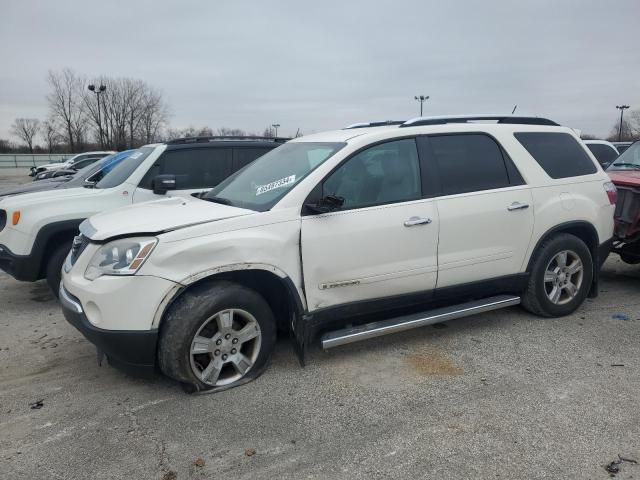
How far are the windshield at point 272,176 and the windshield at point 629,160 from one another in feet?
15.5

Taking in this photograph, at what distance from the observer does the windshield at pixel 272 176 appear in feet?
12.8

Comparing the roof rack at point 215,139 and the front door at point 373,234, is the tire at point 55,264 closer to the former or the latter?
the roof rack at point 215,139

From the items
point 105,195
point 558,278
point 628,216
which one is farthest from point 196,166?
point 628,216

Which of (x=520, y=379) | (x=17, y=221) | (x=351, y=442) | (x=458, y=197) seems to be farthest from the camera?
(x=17, y=221)

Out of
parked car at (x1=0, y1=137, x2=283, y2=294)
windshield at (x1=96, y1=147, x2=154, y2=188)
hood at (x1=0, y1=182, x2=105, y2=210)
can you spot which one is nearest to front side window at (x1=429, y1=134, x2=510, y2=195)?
parked car at (x1=0, y1=137, x2=283, y2=294)

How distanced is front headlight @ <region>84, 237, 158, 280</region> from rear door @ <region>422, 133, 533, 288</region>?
7.54ft

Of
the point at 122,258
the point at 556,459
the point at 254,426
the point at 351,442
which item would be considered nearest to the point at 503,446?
the point at 556,459

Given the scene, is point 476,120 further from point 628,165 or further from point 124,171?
point 124,171

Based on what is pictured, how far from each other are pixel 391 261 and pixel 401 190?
59 centimetres

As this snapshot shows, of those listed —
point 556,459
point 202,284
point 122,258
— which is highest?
point 122,258

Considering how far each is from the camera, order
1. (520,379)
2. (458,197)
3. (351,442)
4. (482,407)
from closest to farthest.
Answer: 1. (351,442)
2. (482,407)
3. (520,379)
4. (458,197)

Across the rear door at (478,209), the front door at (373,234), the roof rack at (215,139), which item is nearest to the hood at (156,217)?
the front door at (373,234)

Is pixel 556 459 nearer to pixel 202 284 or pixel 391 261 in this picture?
pixel 391 261

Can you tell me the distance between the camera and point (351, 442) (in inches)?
118
